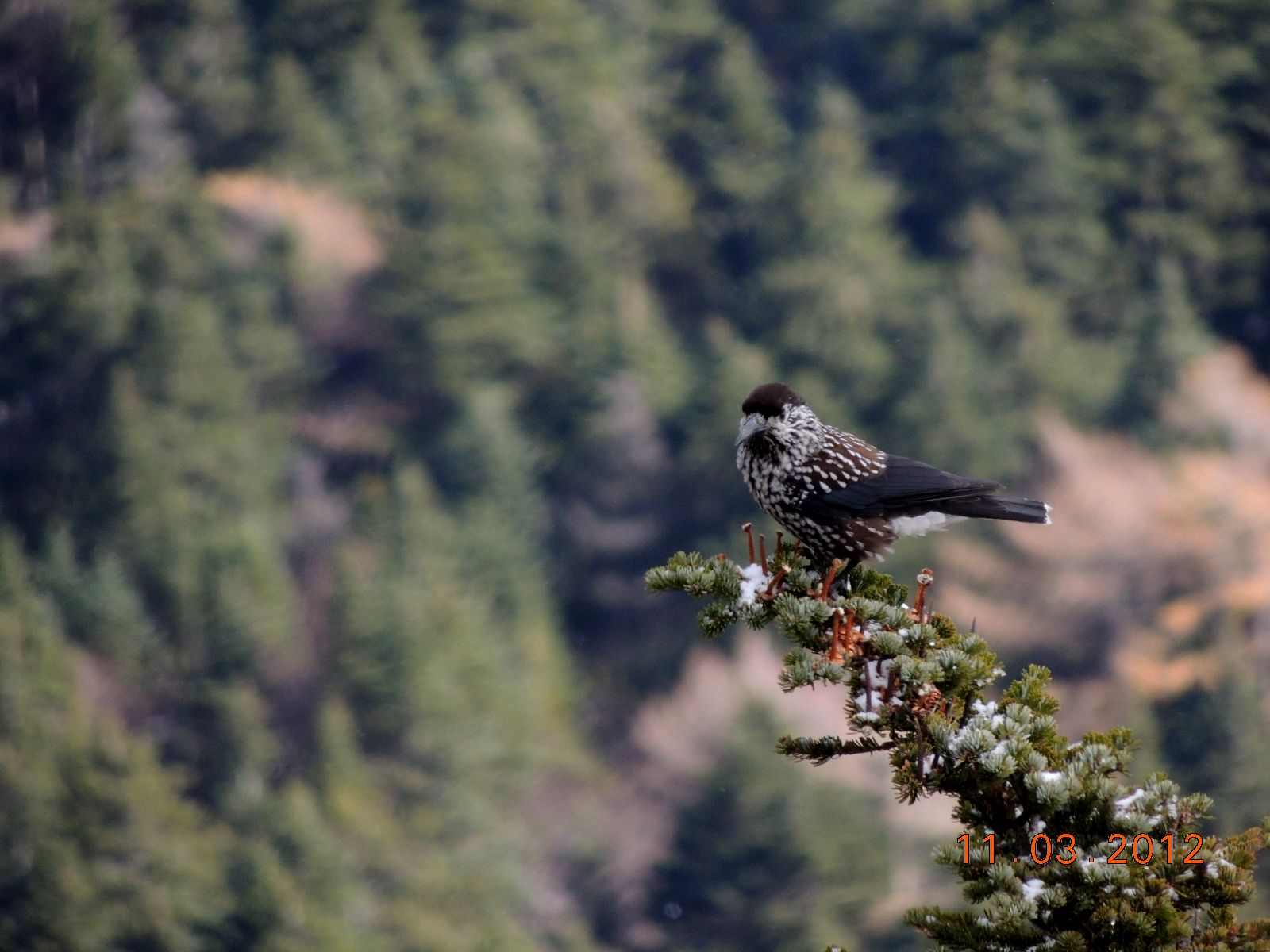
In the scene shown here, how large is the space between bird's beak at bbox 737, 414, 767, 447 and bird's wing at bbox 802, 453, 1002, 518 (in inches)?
20.2

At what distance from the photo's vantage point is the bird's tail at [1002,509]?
22.8ft

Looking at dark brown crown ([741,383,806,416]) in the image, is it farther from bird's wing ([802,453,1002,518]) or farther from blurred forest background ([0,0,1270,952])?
blurred forest background ([0,0,1270,952])

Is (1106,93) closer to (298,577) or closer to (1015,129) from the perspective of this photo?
(1015,129)

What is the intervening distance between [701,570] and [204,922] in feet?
89.0

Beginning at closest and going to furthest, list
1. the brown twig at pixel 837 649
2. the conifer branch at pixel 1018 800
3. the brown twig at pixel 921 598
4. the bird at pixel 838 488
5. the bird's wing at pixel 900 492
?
1. the conifer branch at pixel 1018 800
2. the brown twig at pixel 837 649
3. the brown twig at pixel 921 598
4. the bird at pixel 838 488
5. the bird's wing at pixel 900 492

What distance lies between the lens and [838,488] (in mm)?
7117

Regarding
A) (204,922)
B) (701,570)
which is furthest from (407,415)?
(701,570)

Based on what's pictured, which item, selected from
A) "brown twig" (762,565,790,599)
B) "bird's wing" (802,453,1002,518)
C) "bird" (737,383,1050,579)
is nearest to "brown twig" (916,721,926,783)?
"brown twig" (762,565,790,599)

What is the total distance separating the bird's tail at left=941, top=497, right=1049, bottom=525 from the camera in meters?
6.96

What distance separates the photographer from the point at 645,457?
4300 centimetres

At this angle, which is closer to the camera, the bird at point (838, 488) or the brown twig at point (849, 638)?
the brown twig at point (849, 638)
